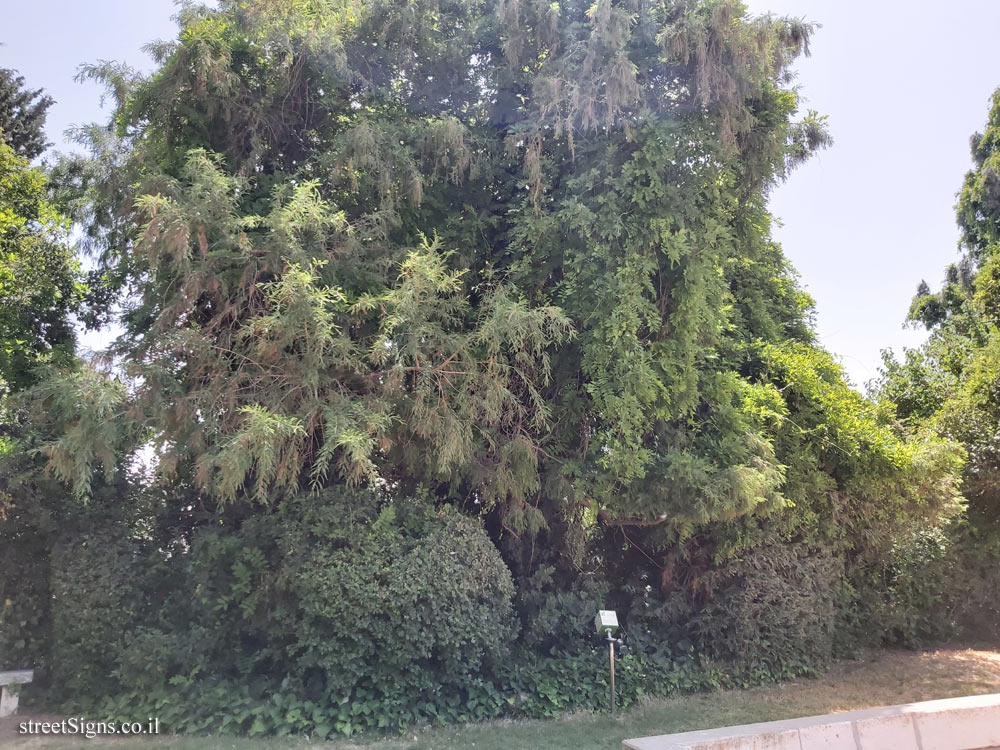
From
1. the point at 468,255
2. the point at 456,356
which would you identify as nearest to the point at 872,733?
the point at 456,356

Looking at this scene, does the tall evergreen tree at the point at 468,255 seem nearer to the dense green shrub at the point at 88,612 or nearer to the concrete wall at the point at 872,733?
the dense green shrub at the point at 88,612

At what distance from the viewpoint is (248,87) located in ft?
25.2

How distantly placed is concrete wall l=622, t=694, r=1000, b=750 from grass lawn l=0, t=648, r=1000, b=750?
1.72 metres

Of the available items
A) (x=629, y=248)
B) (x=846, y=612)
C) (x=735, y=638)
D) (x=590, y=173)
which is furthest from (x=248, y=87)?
(x=846, y=612)

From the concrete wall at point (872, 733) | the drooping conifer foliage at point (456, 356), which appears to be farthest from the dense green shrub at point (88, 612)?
the concrete wall at point (872, 733)

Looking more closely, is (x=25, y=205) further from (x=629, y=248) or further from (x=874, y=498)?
(x=874, y=498)

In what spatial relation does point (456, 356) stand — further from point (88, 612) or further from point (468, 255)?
point (88, 612)

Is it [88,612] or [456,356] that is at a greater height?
[456,356]

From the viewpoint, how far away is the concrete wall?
15.8ft

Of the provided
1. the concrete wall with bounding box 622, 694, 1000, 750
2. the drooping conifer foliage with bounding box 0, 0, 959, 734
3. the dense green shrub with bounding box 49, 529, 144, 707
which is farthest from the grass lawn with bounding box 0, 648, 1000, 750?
the concrete wall with bounding box 622, 694, 1000, 750

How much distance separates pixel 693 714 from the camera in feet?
24.2

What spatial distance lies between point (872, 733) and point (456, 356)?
4.64 metres

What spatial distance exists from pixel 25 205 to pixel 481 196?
645 cm

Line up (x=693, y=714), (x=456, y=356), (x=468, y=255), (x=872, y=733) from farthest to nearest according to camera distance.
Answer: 1. (x=468, y=255)
2. (x=693, y=714)
3. (x=456, y=356)
4. (x=872, y=733)
